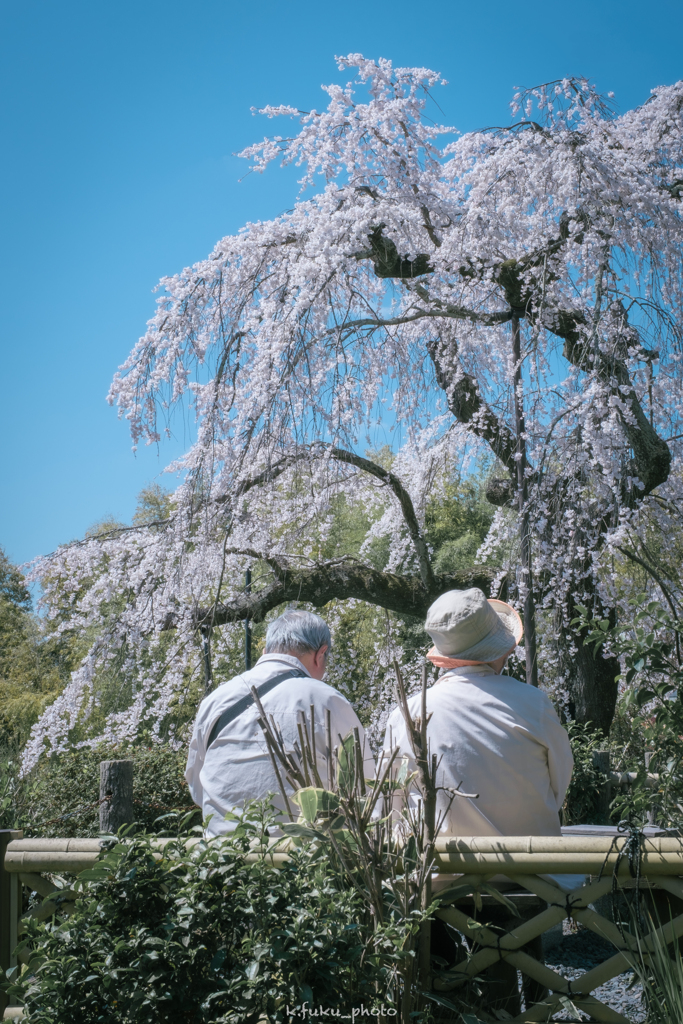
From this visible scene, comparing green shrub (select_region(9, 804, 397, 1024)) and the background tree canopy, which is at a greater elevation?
the background tree canopy

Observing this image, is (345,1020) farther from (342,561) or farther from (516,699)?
(342,561)

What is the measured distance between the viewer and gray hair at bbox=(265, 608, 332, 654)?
8.01 feet

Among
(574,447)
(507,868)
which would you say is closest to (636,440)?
(574,447)

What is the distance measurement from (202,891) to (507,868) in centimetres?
69

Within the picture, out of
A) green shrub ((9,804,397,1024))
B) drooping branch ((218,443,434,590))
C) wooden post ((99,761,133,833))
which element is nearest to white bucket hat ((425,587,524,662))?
green shrub ((9,804,397,1024))

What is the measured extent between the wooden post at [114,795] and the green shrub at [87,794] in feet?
1.70

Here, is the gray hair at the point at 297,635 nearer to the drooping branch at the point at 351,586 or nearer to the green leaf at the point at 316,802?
the green leaf at the point at 316,802

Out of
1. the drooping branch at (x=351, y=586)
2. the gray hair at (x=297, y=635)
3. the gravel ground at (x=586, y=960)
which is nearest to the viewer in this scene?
the gray hair at (x=297, y=635)

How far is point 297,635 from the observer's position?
2.44 metres

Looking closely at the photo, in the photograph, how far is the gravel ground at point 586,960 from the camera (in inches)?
125

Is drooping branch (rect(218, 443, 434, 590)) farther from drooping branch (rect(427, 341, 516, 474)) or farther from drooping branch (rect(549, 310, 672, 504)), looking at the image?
drooping branch (rect(549, 310, 672, 504))

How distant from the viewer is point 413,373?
20.9 feet

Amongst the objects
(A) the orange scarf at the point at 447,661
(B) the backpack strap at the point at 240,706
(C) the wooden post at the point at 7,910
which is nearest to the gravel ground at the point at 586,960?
(A) the orange scarf at the point at 447,661

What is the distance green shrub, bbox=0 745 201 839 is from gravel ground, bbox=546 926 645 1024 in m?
2.61
